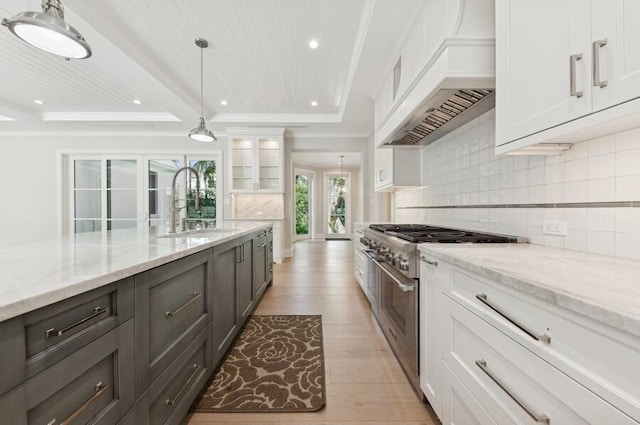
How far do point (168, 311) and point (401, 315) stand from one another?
134cm

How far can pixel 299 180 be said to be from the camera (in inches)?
384

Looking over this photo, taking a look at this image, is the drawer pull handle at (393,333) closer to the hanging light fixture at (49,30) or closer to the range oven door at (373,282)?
the range oven door at (373,282)

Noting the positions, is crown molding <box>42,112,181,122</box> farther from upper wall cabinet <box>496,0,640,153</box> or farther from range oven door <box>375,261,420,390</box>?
upper wall cabinet <box>496,0,640,153</box>

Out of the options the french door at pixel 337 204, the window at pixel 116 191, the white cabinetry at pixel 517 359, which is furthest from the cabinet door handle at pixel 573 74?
the french door at pixel 337 204

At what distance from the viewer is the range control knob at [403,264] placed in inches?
65.1

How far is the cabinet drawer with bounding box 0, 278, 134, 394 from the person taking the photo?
0.59m

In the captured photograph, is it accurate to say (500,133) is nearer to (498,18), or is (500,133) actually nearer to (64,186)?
(498,18)

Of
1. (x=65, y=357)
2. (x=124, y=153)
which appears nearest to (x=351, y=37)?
(x=65, y=357)

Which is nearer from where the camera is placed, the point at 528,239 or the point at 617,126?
the point at 617,126

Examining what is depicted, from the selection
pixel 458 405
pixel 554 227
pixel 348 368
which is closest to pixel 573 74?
pixel 554 227

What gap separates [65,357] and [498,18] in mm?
2082

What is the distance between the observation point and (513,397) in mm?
858

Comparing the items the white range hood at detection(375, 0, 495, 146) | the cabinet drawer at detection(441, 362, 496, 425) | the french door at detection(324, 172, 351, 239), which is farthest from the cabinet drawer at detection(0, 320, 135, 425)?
the french door at detection(324, 172, 351, 239)

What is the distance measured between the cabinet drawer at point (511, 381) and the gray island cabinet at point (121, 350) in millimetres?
1219
